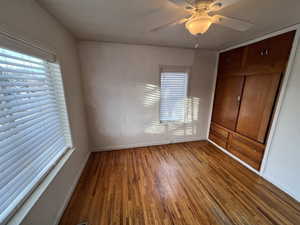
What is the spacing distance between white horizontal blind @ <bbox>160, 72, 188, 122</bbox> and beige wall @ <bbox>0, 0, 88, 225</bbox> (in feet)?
5.66

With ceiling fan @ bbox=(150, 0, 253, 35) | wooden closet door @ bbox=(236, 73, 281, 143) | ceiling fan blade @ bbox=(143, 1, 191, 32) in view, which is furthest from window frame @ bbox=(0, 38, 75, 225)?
wooden closet door @ bbox=(236, 73, 281, 143)

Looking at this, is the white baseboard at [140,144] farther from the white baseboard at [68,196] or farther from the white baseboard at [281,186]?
the white baseboard at [281,186]

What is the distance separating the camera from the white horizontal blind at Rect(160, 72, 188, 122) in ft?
9.27

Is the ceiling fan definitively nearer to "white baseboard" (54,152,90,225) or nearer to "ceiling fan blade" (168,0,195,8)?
"ceiling fan blade" (168,0,195,8)

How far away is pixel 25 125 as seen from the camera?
1071mm

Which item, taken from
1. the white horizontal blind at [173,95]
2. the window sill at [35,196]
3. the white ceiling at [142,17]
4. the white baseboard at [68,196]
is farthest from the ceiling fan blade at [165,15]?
the white baseboard at [68,196]

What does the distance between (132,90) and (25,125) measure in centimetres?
184

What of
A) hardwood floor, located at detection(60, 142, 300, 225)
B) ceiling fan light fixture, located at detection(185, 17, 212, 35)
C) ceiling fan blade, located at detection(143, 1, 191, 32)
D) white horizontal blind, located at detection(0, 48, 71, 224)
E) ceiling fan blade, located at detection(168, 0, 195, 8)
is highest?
ceiling fan blade, located at detection(143, 1, 191, 32)

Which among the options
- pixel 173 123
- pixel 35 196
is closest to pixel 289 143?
pixel 173 123

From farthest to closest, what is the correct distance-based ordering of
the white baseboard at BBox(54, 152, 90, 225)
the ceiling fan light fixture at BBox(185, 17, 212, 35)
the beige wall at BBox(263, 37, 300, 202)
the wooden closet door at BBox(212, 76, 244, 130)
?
the wooden closet door at BBox(212, 76, 244, 130), the beige wall at BBox(263, 37, 300, 202), the white baseboard at BBox(54, 152, 90, 225), the ceiling fan light fixture at BBox(185, 17, 212, 35)

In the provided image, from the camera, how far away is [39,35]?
1.23m

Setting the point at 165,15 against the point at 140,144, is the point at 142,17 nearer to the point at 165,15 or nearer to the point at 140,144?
the point at 165,15

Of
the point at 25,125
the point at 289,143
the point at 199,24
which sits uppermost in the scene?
the point at 199,24

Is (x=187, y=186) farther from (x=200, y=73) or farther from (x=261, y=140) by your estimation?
(x=200, y=73)
